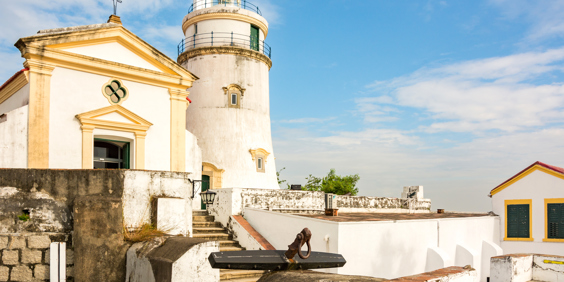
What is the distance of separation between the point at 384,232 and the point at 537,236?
8.14m

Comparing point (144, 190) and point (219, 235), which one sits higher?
point (144, 190)

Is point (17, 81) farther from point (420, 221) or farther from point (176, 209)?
point (420, 221)

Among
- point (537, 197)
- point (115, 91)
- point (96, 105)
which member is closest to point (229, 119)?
point (115, 91)

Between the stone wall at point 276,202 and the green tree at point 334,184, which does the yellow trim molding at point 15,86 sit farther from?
the green tree at point 334,184

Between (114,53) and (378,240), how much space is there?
9.62m

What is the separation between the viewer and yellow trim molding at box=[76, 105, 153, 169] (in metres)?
13.6

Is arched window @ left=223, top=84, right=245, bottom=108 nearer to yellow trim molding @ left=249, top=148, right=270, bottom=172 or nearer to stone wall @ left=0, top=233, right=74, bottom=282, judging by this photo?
yellow trim molding @ left=249, top=148, right=270, bottom=172

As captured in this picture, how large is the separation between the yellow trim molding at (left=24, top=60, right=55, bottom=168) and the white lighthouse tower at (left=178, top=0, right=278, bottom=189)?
8.96 m

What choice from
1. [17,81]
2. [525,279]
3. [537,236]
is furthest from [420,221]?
[17,81]

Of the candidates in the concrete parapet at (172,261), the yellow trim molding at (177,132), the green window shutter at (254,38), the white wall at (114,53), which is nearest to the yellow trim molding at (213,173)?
the yellow trim molding at (177,132)

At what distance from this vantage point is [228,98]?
2200cm

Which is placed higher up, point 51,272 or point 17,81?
point 17,81

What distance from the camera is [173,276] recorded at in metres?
5.93

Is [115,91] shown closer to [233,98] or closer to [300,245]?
[233,98]
